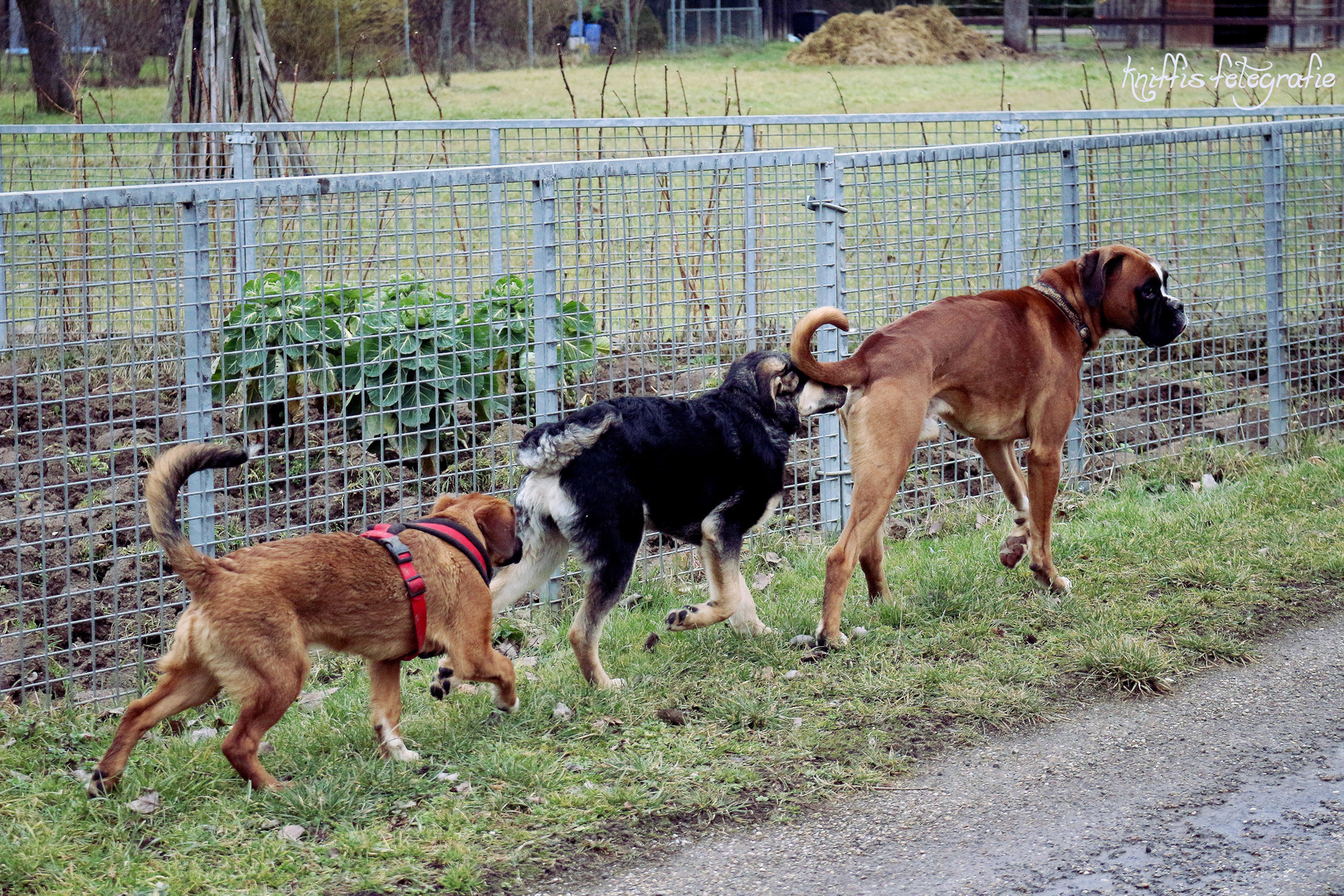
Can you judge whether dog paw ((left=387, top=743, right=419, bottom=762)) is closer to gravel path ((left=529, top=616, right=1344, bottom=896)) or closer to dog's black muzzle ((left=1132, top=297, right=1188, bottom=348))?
gravel path ((left=529, top=616, right=1344, bottom=896))

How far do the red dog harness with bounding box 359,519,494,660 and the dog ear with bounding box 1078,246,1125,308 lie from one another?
3.12 m

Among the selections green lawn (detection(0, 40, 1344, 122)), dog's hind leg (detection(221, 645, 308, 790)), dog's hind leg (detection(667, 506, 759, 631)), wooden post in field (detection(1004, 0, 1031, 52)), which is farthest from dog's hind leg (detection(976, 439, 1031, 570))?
wooden post in field (detection(1004, 0, 1031, 52))

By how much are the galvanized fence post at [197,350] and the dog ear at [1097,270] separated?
385 centimetres

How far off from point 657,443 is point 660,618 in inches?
44.8

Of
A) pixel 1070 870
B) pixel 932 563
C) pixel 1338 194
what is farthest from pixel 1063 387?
pixel 1338 194

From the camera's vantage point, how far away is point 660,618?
5797 millimetres

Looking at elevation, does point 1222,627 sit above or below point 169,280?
below

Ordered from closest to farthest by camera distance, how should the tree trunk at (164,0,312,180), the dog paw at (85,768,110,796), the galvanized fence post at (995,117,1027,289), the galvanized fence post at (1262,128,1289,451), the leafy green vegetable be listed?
the dog paw at (85,768,110,796)
the leafy green vegetable
the galvanized fence post at (995,117,1027,289)
the galvanized fence post at (1262,128,1289,451)
the tree trunk at (164,0,312,180)

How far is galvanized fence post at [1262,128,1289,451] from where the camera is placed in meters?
8.30

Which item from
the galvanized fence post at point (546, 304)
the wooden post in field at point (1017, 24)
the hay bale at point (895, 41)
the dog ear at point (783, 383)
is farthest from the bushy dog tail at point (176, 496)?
the wooden post in field at point (1017, 24)

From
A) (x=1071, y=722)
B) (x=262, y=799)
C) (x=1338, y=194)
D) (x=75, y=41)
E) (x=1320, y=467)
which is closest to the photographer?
(x=262, y=799)

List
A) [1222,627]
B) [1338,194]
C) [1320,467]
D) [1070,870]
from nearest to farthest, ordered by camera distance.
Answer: [1070,870] < [1222,627] < [1320,467] < [1338,194]

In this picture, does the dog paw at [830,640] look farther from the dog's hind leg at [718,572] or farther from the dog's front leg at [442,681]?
the dog's front leg at [442,681]

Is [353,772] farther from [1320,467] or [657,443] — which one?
[1320,467]
